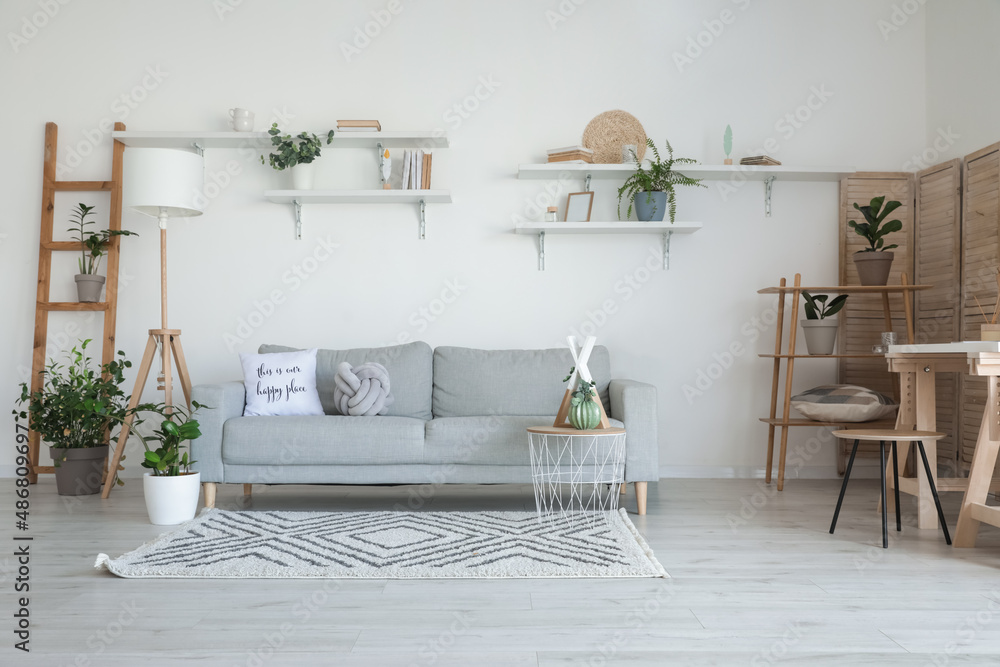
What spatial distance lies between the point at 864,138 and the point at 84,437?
4633mm

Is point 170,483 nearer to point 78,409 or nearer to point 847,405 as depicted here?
point 78,409

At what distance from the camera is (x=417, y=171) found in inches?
170

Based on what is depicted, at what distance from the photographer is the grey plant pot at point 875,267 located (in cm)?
409

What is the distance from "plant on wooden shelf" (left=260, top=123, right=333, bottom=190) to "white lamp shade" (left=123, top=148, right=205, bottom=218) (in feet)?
1.69

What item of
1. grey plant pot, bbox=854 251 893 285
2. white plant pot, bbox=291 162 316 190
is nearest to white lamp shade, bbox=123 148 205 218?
white plant pot, bbox=291 162 316 190

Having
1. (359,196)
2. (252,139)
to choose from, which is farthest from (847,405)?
(252,139)

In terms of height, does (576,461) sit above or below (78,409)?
below

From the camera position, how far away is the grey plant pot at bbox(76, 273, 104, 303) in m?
4.27

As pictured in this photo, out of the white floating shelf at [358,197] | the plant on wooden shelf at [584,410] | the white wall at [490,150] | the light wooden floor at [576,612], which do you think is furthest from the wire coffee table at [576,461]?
the white floating shelf at [358,197]

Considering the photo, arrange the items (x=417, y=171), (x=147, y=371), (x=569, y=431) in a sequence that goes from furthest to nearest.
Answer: (x=417, y=171) < (x=147, y=371) < (x=569, y=431)

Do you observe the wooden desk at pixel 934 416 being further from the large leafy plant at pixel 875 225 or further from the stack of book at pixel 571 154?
the stack of book at pixel 571 154

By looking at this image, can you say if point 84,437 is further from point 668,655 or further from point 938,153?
point 938,153

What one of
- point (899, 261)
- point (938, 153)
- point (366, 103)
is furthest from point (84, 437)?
point (938, 153)

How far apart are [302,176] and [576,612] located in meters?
3.05
